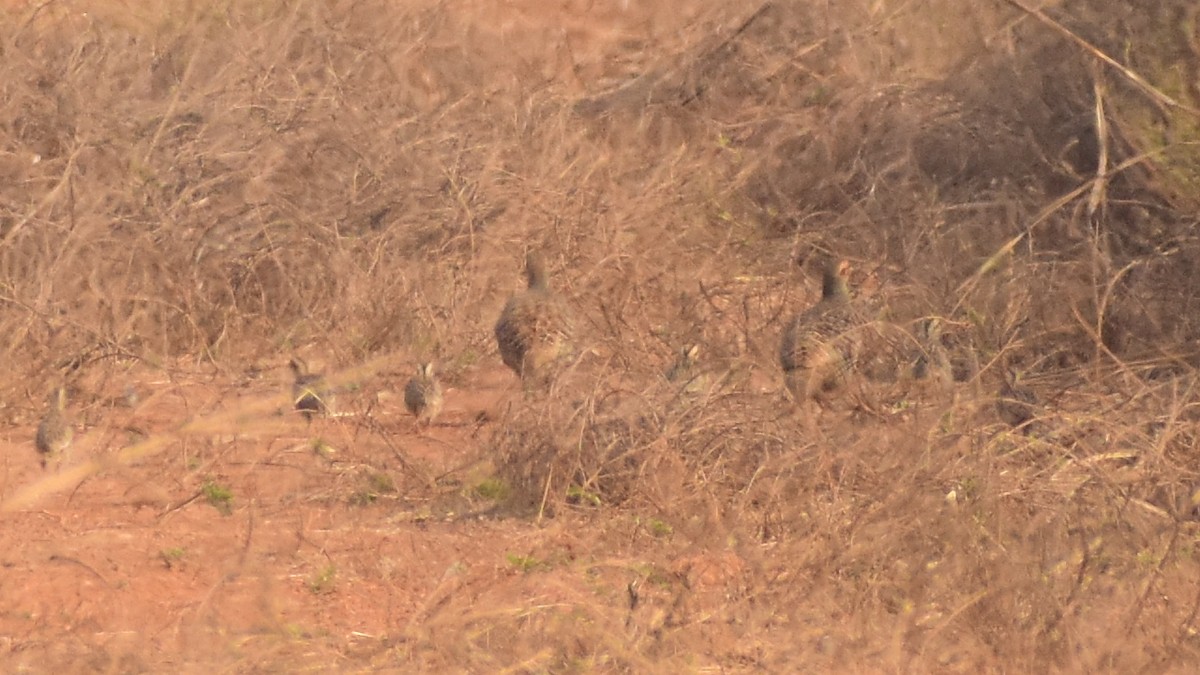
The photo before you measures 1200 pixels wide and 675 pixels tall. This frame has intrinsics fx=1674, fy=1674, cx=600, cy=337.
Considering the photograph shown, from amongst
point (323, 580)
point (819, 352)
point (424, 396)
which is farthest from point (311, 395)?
point (819, 352)

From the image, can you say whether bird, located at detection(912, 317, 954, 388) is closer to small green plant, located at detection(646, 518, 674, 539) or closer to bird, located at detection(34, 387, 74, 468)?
small green plant, located at detection(646, 518, 674, 539)

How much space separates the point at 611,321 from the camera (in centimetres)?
895

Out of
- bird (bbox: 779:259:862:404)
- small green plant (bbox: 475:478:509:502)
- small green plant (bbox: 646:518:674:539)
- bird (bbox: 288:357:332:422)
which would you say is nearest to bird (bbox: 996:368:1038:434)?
bird (bbox: 779:259:862:404)

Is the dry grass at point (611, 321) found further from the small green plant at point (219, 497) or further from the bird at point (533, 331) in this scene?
the bird at point (533, 331)

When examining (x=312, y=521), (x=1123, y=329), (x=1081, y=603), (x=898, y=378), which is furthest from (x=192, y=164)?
(x=1081, y=603)

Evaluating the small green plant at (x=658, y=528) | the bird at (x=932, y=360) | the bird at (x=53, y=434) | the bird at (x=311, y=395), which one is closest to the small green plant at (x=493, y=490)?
the small green plant at (x=658, y=528)

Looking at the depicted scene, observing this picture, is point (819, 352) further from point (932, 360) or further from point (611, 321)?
point (611, 321)

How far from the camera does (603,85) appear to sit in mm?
13336

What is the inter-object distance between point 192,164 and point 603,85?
432cm

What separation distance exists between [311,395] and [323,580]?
7.68 feet

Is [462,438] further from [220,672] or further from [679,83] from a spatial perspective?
[679,83]

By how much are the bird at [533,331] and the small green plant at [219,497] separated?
1.68 m

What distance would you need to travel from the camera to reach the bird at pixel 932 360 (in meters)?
6.95

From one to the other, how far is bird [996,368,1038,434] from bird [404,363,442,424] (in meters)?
2.89
